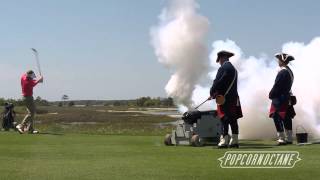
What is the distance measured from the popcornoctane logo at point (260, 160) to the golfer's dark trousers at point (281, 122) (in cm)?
340

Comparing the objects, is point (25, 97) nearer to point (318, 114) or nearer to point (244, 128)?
point (244, 128)

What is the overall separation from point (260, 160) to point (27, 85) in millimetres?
12121

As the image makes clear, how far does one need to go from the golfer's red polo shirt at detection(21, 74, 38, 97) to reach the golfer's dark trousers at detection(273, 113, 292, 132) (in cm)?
911

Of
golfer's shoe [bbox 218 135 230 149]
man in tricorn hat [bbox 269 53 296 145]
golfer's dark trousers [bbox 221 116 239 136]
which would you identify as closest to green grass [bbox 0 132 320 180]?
golfer's shoe [bbox 218 135 230 149]

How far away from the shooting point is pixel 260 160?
8.99 m

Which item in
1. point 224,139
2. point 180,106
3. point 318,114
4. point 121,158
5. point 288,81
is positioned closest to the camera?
point 121,158

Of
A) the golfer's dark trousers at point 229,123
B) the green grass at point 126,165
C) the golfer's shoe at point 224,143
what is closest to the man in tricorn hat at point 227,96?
the golfer's dark trousers at point 229,123

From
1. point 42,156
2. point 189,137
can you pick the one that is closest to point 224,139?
point 189,137

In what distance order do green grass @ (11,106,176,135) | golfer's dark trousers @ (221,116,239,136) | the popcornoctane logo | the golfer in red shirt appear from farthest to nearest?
1. green grass @ (11,106,176,135)
2. the golfer in red shirt
3. golfer's dark trousers @ (221,116,239,136)
4. the popcornoctane logo

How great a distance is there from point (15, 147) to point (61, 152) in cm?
175

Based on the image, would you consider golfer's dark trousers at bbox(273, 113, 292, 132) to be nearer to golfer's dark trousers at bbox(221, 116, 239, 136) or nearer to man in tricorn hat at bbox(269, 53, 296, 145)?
man in tricorn hat at bbox(269, 53, 296, 145)

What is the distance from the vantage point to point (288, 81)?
539 inches

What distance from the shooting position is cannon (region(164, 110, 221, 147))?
14.2 m

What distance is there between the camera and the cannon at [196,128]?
14.2 metres
